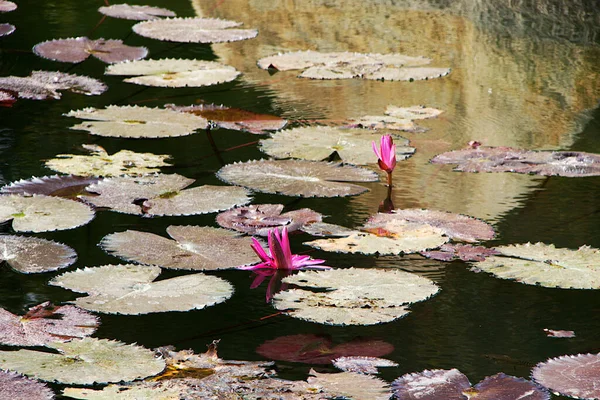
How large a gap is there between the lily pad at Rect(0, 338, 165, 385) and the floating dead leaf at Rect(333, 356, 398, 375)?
0.30 metres

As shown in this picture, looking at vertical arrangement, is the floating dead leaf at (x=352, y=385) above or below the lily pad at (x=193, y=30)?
below

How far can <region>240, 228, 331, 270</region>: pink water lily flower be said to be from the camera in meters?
2.01

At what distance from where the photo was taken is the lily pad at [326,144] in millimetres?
2809

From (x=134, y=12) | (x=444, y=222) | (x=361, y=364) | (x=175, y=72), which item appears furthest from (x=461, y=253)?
(x=134, y=12)

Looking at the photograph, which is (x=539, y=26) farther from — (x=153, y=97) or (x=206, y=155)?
(x=206, y=155)

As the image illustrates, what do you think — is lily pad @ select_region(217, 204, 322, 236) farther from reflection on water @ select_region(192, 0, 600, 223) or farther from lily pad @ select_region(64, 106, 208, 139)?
lily pad @ select_region(64, 106, 208, 139)

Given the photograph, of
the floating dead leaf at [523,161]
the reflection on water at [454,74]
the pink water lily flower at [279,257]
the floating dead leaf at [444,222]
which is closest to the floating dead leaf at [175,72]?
the reflection on water at [454,74]

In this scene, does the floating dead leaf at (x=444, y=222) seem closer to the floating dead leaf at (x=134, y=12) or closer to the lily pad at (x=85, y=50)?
the lily pad at (x=85, y=50)

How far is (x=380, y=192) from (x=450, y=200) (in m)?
0.19

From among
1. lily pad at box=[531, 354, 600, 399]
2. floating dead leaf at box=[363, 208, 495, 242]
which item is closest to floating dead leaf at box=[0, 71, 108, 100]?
floating dead leaf at box=[363, 208, 495, 242]

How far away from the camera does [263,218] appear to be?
7.49 feet

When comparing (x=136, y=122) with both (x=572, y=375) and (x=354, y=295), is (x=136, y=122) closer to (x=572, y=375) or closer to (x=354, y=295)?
(x=354, y=295)

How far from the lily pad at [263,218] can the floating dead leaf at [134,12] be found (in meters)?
2.57

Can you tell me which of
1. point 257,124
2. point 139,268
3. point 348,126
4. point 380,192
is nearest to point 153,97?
point 257,124
